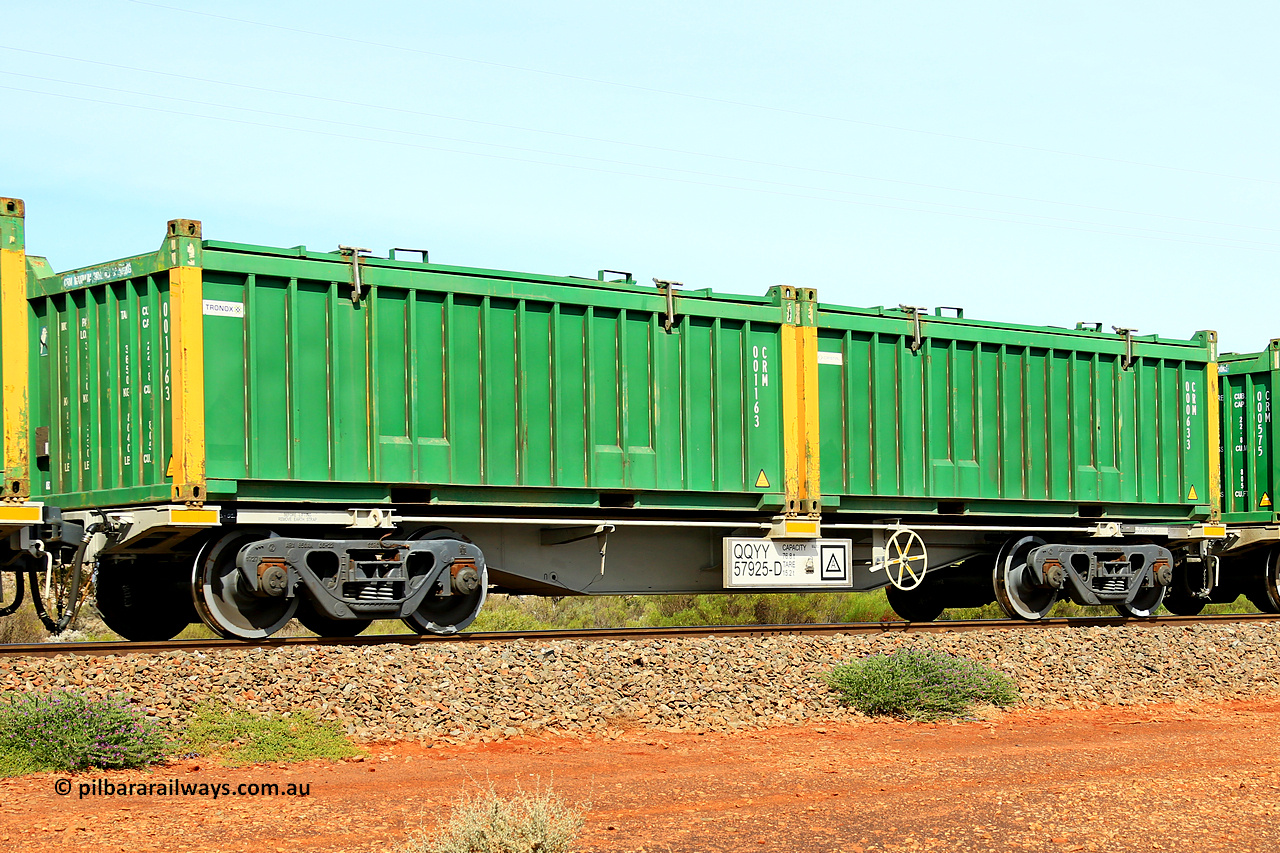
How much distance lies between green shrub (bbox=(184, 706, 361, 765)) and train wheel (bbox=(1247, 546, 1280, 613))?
1492cm

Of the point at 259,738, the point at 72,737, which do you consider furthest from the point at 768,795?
the point at 72,737

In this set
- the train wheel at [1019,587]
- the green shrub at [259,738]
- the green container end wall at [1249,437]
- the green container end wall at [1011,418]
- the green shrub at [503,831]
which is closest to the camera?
the green shrub at [503,831]

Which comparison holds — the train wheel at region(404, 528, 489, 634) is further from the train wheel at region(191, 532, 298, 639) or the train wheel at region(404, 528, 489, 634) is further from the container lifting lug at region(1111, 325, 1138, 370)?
the container lifting lug at region(1111, 325, 1138, 370)

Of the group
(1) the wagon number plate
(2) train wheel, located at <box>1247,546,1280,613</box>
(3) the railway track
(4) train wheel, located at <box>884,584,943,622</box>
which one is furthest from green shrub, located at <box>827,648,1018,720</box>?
(2) train wheel, located at <box>1247,546,1280,613</box>

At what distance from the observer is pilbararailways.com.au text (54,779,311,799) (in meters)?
7.88

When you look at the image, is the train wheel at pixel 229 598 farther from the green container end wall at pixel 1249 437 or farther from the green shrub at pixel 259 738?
the green container end wall at pixel 1249 437

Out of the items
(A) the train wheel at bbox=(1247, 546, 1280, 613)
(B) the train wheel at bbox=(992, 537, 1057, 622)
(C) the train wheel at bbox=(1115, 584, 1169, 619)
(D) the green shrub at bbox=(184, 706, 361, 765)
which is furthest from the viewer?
(A) the train wheel at bbox=(1247, 546, 1280, 613)

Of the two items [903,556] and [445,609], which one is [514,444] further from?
[903,556]

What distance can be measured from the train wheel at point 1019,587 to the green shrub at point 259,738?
975 centimetres

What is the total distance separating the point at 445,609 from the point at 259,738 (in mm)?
4265

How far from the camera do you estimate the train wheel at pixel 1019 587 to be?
16.6 meters

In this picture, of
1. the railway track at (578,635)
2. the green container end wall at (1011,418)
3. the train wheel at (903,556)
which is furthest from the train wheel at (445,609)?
the train wheel at (903,556)

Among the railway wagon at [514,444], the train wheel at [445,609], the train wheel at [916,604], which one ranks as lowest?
the train wheel at [916,604]

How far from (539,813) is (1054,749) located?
505 centimetres
